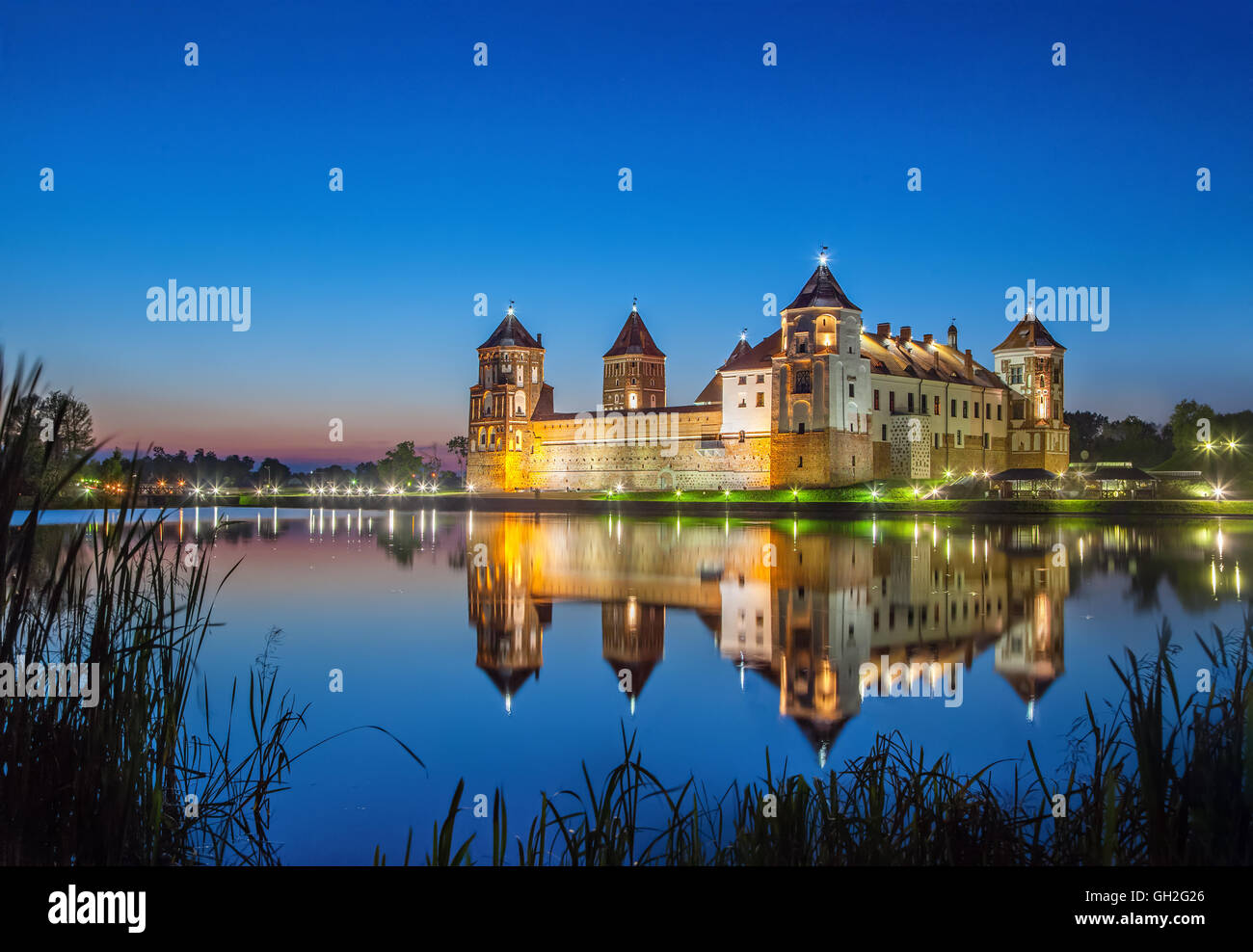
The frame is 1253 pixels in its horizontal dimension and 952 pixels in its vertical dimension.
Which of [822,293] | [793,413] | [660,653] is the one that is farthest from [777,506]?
[660,653]

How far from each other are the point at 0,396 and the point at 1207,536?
98.7ft

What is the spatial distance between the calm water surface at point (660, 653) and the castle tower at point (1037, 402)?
39254mm

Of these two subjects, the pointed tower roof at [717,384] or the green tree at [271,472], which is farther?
the green tree at [271,472]

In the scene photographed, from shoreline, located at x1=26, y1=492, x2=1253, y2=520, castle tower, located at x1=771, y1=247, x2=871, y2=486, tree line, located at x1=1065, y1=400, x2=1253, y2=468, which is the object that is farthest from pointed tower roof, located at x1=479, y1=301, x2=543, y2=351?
tree line, located at x1=1065, y1=400, x2=1253, y2=468

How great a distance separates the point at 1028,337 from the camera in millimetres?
61375

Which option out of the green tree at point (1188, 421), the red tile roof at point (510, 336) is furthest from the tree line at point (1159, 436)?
the red tile roof at point (510, 336)

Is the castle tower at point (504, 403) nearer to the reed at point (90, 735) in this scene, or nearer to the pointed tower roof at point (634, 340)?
the pointed tower roof at point (634, 340)

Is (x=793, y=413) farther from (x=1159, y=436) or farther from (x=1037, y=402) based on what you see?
(x=1159, y=436)

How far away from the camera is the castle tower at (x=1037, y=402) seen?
6056 centimetres

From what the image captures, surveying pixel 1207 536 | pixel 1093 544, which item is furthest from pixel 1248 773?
pixel 1207 536

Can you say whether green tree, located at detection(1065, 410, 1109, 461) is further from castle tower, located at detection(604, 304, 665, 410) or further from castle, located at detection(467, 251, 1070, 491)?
castle tower, located at detection(604, 304, 665, 410)

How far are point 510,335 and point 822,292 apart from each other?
28142 mm

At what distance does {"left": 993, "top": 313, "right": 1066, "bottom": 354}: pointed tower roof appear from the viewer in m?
60.8
